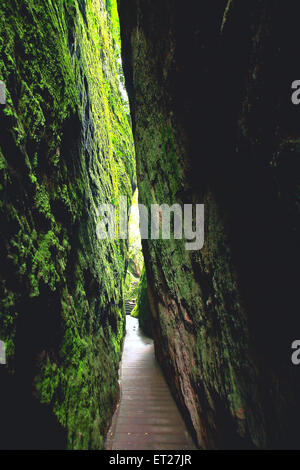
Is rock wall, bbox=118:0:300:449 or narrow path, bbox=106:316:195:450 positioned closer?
rock wall, bbox=118:0:300:449

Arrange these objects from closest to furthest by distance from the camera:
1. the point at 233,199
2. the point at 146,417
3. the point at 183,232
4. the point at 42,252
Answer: the point at 42,252, the point at 233,199, the point at 183,232, the point at 146,417

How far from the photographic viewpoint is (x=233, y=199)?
2.46 meters

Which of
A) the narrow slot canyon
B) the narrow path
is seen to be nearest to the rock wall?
the narrow slot canyon

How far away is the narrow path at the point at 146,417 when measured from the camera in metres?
3.36

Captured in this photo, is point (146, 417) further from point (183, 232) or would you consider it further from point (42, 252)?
point (42, 252)

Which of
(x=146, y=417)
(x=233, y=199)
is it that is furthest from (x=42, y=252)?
(x=146, y=417)

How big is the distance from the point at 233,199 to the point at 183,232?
119cm

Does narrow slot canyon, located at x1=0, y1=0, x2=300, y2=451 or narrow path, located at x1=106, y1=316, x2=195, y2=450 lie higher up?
narrow slot canyon, located at x1=0, y1=0, x2=300, y2=451

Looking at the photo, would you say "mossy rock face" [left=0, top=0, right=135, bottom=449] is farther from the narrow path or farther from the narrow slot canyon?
the narrow path

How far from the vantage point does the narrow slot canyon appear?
5.73ft

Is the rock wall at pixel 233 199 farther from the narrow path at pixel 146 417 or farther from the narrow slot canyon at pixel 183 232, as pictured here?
the narrow path at pixel 146 417

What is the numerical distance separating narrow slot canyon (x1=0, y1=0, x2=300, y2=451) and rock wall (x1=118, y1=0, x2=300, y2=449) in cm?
1

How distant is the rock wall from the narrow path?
1.39ft

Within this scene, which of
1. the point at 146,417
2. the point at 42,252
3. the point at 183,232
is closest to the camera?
the point at 42,252
